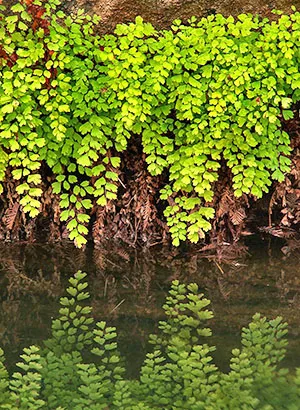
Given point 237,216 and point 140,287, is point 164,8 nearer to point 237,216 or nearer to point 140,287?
point 237,216

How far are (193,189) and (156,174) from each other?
33cm

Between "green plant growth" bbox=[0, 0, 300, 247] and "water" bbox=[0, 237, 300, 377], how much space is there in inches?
9.8

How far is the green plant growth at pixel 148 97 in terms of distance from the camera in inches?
213

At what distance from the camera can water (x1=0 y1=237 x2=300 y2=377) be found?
191 inches

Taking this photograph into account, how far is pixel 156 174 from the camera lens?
223 inches

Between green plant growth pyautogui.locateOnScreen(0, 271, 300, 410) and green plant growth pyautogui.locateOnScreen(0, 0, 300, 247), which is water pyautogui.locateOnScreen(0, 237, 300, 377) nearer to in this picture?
green plant growth pyautogui.locateOnScreen(0, 271, 300, 410)

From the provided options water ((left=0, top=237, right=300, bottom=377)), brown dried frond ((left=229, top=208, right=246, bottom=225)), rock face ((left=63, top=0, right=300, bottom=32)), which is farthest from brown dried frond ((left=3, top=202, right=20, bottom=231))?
brown dried frond ((left=229, top=208, right=246, bottom=225))

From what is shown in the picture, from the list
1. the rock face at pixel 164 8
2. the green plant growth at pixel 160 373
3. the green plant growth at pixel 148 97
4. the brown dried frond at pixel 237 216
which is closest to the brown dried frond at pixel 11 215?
the green plant growth at pixel 148 97

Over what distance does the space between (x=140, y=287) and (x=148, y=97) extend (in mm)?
1188

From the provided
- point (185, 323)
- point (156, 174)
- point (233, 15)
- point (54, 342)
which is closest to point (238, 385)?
point (185, 323)

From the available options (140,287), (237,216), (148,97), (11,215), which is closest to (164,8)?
(148,97)

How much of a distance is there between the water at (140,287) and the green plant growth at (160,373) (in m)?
0.07

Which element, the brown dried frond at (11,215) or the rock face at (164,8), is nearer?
the rock face at (164,8)

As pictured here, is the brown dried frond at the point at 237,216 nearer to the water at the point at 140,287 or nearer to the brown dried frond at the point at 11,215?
the water at the point at 140,287
